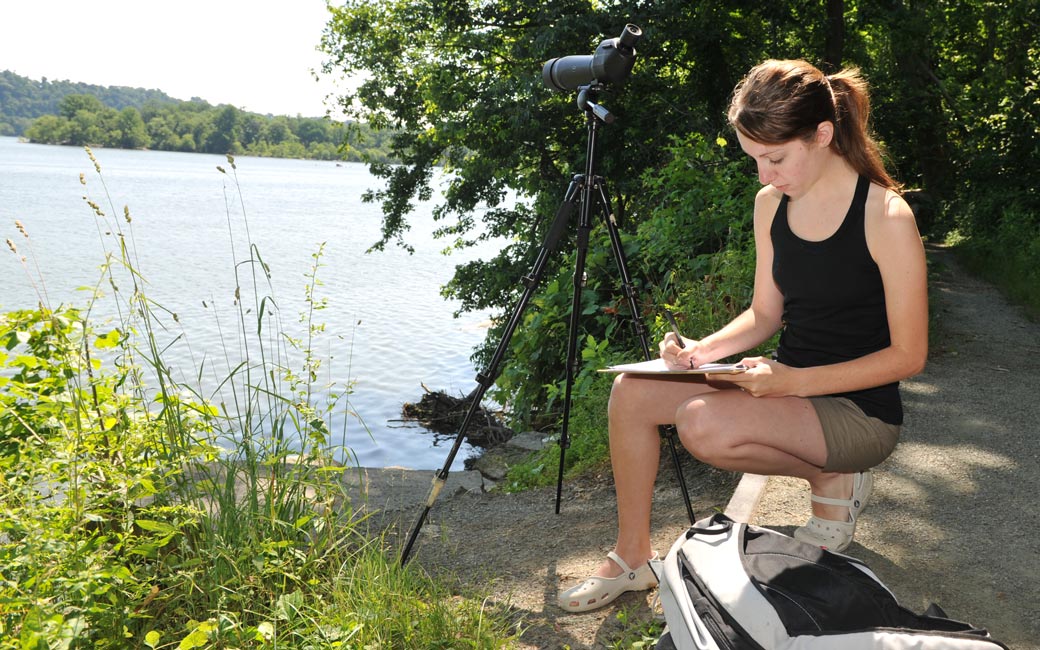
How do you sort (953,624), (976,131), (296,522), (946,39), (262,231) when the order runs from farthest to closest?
(262,231), (946,39), (976,131), (296,522), (953,624)

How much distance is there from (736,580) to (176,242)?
21919mm

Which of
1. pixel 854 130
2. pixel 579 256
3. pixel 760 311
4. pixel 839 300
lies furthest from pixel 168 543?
pixel 854 130

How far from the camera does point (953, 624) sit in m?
1.60

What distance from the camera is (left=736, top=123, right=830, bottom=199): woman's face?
2.12 metres

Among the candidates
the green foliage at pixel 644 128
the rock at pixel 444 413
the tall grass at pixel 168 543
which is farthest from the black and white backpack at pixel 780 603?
the rock at pixel 444 413

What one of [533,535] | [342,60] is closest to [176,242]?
[342,60]

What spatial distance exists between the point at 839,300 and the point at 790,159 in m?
0.40

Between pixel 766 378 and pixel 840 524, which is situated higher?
pixel 766 378

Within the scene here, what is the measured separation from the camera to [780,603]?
1665 mm

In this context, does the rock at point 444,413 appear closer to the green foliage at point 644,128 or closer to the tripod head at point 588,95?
the green foliage at point 644,128

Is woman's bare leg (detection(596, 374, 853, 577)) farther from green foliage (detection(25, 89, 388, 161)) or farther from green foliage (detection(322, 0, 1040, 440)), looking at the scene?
green foliage (detection(25, 89, 388, 161))

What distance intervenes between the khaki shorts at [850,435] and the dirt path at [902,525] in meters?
0.47

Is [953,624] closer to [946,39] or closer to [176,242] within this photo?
[946,39]

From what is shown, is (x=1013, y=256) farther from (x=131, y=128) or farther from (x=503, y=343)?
(x=131, y=128)
